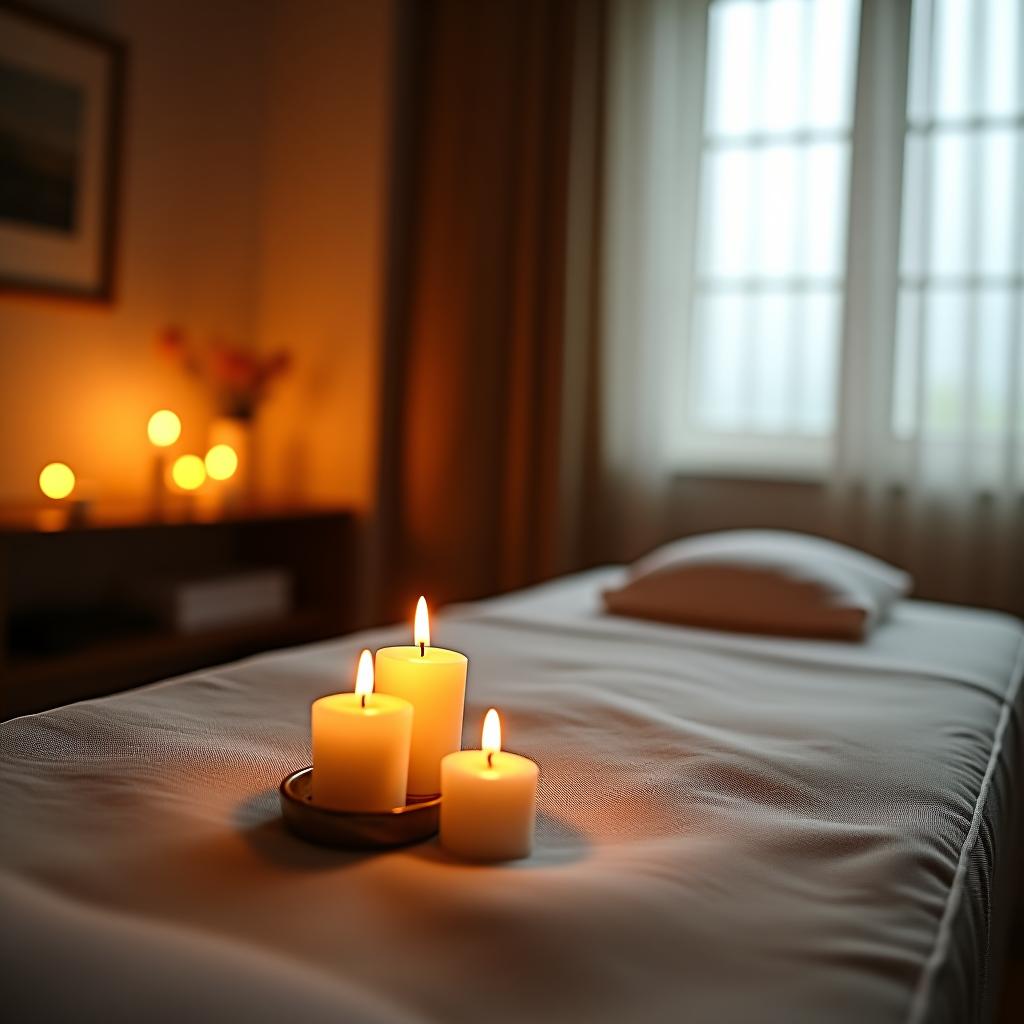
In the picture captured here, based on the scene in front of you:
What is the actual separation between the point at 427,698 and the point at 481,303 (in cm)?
216

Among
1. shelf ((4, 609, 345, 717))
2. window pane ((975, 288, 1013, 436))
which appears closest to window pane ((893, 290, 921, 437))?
window pane ((975, 288, 1013, 436))

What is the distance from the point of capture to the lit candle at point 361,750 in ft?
2.76

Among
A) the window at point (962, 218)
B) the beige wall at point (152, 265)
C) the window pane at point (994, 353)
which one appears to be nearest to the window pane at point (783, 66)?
the window at point (962, 218)

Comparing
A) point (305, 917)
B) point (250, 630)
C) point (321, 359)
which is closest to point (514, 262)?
point (321, 359)

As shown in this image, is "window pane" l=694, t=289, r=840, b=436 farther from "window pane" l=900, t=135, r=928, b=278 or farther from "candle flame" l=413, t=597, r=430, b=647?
"candle flame" l=413, t=597, r=430, b=647

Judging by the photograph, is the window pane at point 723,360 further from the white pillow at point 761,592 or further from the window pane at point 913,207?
the white pillow at point 761,592

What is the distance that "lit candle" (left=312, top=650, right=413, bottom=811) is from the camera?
842 millimetres

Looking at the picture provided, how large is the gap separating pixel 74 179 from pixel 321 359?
78 centimetres

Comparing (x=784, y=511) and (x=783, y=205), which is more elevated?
(x=783, y=205)

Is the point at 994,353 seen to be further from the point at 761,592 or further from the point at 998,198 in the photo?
the point at 761,592

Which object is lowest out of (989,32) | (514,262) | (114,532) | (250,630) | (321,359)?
(250,630)

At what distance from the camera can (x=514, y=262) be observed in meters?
2.90

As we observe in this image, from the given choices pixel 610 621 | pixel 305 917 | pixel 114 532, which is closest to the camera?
pixel 305 917

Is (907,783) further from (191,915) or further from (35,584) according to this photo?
(35,584)
